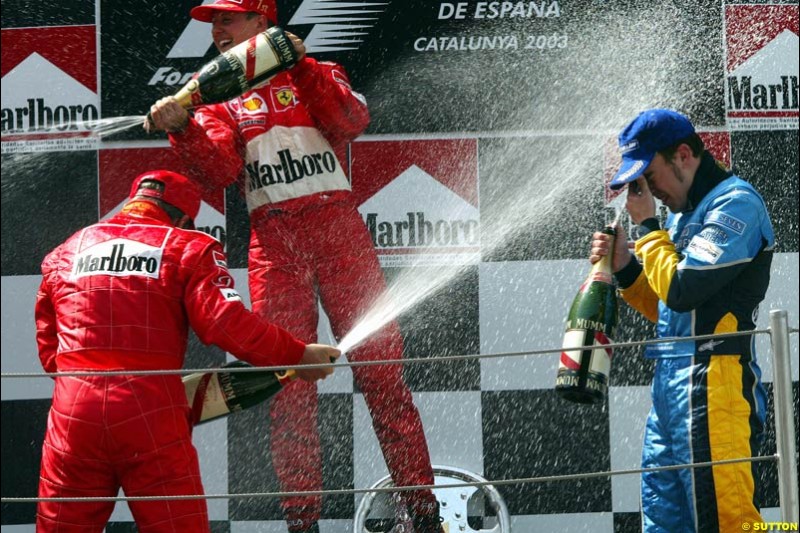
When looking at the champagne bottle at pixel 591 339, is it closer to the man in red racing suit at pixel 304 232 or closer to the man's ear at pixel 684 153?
the man's ear at pixel 684 153

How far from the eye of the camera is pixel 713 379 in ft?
9.70

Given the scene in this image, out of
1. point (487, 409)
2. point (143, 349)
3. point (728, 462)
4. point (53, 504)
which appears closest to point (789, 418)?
point (728, 462)

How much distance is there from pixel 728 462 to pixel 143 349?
1.38m

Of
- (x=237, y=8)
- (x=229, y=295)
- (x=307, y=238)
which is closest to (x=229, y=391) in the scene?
(x=229, y=295)

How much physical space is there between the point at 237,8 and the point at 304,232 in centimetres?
67

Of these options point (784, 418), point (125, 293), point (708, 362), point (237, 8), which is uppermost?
point (237, 8)

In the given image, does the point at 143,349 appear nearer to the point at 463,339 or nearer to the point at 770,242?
the point at 463,339

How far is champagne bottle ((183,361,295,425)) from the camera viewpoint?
10.8ft

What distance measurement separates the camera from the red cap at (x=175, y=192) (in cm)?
334

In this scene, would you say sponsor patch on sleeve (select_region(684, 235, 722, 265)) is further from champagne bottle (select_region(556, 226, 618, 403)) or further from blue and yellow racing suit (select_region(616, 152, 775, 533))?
champagne bottle (select_region(556, 226, 618, 403))

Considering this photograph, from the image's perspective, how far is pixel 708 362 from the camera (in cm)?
297

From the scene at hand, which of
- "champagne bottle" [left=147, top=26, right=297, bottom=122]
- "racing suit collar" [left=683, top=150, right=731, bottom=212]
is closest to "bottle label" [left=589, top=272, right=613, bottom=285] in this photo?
"racing suit collar" [left=683, top=150, right=731, bottom=212]

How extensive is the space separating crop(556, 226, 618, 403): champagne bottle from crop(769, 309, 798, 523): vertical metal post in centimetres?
48

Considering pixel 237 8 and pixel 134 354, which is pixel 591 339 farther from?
pixel 237 8
